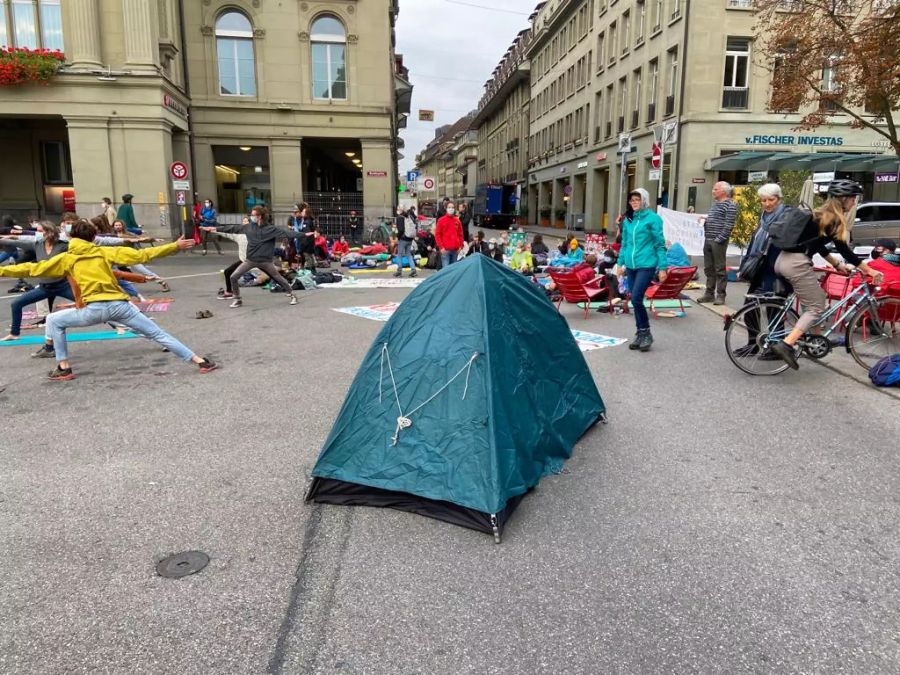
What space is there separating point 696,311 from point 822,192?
13.4m

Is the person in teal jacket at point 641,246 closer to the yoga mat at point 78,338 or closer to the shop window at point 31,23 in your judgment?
the yoga mat at point 78,338

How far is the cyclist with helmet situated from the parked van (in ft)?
44.3

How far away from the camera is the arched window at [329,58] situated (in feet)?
94.6

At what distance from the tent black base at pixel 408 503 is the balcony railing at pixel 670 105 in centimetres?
3183

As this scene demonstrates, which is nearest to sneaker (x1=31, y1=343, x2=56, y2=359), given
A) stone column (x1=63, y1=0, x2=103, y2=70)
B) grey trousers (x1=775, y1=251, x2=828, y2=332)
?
grey trousers (x1=775, y1=251, x2=828, y2=332)

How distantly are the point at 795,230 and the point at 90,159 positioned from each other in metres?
24.6

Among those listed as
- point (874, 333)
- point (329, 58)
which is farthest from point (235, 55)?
point (874, 333)

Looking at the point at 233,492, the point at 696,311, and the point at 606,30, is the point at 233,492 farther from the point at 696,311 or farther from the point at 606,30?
the point at 606,30

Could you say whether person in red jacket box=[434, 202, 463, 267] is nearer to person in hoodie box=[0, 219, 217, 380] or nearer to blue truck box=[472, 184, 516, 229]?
person in hoodie box=[0, 219, 217, 380]

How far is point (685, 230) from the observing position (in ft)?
54.9

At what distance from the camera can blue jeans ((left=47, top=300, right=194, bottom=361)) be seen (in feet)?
22.5

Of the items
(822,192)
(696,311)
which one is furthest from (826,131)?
(696,311)

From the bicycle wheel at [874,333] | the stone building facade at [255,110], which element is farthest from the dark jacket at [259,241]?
the stone building facade at [255,110]

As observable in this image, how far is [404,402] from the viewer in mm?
3959
